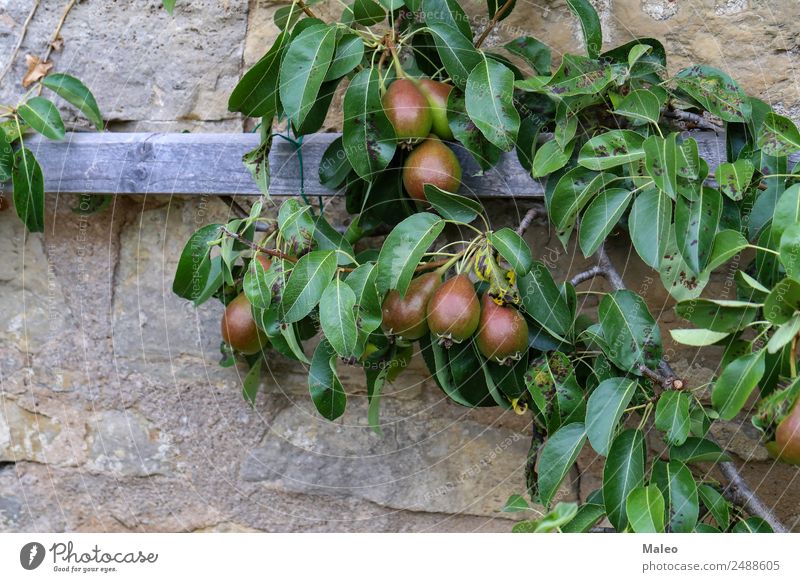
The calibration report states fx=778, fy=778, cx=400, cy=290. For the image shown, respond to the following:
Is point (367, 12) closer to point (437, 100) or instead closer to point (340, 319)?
point (437, 100)

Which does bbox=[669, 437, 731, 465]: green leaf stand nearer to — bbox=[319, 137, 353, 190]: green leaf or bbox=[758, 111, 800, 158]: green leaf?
bbox=[758, 111, 800, 158]: green leaf

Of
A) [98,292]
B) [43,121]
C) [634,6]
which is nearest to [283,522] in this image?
[98,292]

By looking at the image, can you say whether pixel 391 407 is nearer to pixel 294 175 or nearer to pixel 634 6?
pixel 294 175

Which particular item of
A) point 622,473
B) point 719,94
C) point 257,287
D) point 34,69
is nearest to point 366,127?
point 257,287

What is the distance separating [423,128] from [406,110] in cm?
4

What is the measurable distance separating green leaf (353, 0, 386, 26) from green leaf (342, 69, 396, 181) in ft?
0.36

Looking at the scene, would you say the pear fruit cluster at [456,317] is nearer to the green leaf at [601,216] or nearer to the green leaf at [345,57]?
the green leaf at [601,216]

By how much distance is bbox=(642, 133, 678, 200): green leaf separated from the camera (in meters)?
0.96

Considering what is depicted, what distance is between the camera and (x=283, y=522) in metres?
1.37

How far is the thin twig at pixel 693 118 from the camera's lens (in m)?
1.11

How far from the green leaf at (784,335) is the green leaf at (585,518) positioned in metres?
0.34

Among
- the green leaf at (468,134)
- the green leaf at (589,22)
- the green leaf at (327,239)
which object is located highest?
the green leaf at (589,22)

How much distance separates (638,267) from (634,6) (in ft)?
1.32
